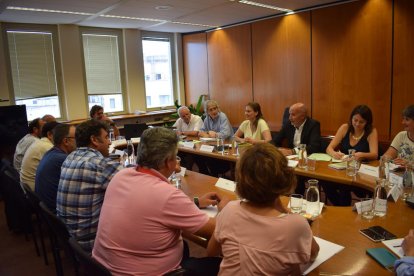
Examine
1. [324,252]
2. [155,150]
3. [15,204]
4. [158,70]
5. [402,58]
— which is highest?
[158,70]

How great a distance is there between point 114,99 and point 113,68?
25.3 inches

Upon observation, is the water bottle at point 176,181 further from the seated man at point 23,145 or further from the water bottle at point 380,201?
the seated man at point 23,145

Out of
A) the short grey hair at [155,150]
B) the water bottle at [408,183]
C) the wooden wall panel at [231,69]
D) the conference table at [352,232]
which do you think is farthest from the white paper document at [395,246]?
the wooden wall panel at [231,69]

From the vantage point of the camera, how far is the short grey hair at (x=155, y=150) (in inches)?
65.3

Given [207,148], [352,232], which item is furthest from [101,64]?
[352,232]

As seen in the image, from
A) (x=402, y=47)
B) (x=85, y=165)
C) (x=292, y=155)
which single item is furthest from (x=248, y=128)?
(x=85, y=165)

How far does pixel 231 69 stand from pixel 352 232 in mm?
5503

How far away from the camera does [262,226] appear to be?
4.02ft

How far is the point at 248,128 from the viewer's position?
14.8 ft

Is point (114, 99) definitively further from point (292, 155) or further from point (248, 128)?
point (292, 155)

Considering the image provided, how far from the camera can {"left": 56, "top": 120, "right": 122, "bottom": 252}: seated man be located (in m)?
2.03

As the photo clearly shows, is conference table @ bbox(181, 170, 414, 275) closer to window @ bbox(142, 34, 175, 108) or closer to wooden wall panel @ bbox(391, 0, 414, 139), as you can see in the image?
wooden wall panel @ bbox(391, 0, 414, 139)

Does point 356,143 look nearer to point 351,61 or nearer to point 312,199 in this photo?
point 312,199

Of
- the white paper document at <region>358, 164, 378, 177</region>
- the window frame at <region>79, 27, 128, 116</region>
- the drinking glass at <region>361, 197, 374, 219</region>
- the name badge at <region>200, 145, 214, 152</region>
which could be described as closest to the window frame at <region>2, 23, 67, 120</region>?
the window frame at <region>79, 27, 128, 116</region>
